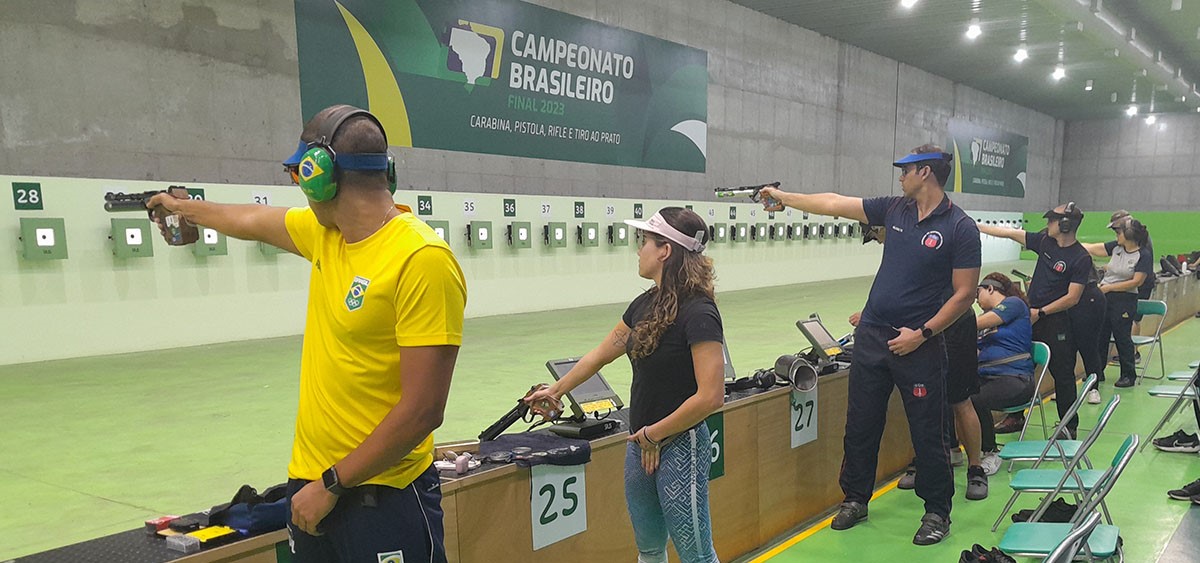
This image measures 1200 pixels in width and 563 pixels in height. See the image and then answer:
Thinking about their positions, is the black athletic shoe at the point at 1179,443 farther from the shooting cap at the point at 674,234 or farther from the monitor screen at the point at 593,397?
the shooting cap at the point at 674,234

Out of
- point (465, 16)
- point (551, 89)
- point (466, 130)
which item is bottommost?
point (466, 130)

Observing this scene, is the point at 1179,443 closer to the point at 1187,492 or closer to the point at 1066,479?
the point at 1187,492

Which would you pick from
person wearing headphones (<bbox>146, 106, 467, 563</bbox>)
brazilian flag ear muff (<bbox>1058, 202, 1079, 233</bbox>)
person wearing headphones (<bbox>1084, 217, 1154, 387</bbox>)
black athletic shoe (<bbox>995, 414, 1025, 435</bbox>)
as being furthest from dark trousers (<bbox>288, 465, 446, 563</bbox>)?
person wearing headphones (<bbox>1084, 217, 1154, 387</bbox>)

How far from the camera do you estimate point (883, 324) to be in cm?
327

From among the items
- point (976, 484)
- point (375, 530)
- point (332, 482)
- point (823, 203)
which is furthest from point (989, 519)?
point (332, 482)

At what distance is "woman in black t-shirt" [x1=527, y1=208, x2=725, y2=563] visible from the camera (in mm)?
2023

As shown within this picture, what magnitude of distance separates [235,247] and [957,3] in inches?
460

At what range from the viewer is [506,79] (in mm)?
8953

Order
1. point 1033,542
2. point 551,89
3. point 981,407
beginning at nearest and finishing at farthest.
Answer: point 1033,542 → point 981,407 → point 551,89

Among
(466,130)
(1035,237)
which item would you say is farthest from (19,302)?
(1035,237)

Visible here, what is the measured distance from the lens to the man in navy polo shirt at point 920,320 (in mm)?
3150

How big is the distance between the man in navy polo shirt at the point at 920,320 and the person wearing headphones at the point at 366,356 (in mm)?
2354

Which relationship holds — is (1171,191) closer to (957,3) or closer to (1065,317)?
(957,3)

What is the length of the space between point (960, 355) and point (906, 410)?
0.75m
